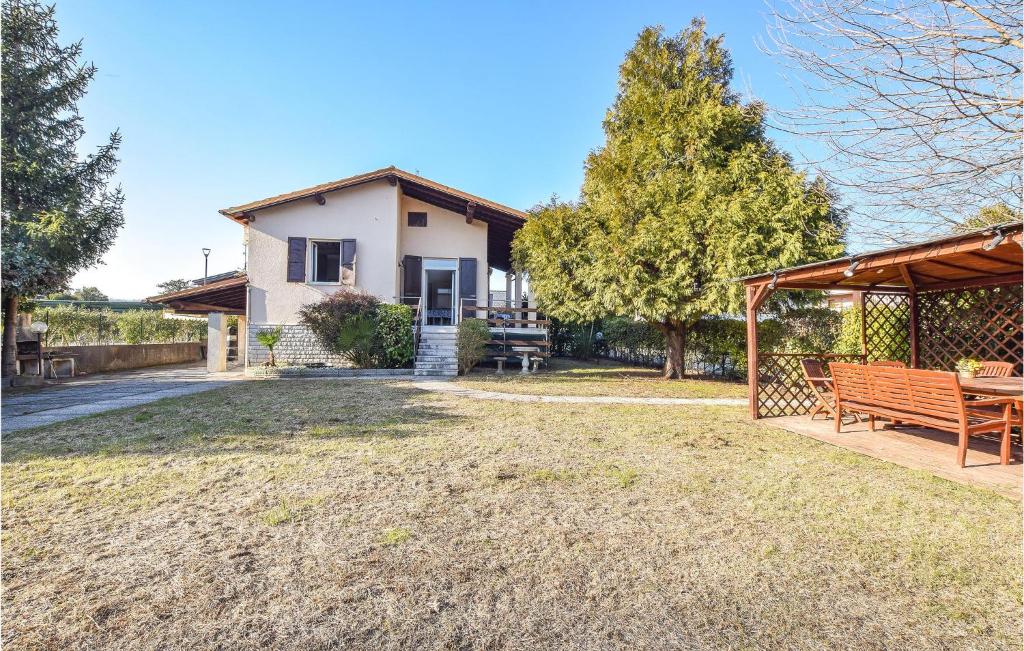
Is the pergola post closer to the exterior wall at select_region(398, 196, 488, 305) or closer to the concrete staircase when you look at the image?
the concrete staircase

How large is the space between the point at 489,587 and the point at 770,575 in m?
1.56

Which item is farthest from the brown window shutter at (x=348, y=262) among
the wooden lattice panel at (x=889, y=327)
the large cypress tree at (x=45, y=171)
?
the wooden lattice panel at (x=889, y=327)

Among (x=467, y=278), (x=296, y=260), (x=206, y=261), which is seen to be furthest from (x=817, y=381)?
(x=206, y=261)

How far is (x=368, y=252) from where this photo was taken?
50.5 feet

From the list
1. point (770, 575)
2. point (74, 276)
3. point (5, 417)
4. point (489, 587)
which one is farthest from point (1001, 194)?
point (74, 276)

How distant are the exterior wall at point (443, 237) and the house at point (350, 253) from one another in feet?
0.12

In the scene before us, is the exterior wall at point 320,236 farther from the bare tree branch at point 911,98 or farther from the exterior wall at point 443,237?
the bare tree branch at point 911,98

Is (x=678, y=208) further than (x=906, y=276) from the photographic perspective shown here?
Yes

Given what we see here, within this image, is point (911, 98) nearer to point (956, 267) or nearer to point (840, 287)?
point (956, 267)

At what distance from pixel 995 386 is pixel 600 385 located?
6907 mm

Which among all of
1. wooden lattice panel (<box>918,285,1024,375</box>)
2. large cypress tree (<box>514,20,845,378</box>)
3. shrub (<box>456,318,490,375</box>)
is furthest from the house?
wooden lattice panel (<box>918,285,1024,375</box>)

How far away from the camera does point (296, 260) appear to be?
1515cm

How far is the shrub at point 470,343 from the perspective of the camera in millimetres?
13289

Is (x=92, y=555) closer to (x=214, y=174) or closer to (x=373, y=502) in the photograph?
(x=373, y=502)
